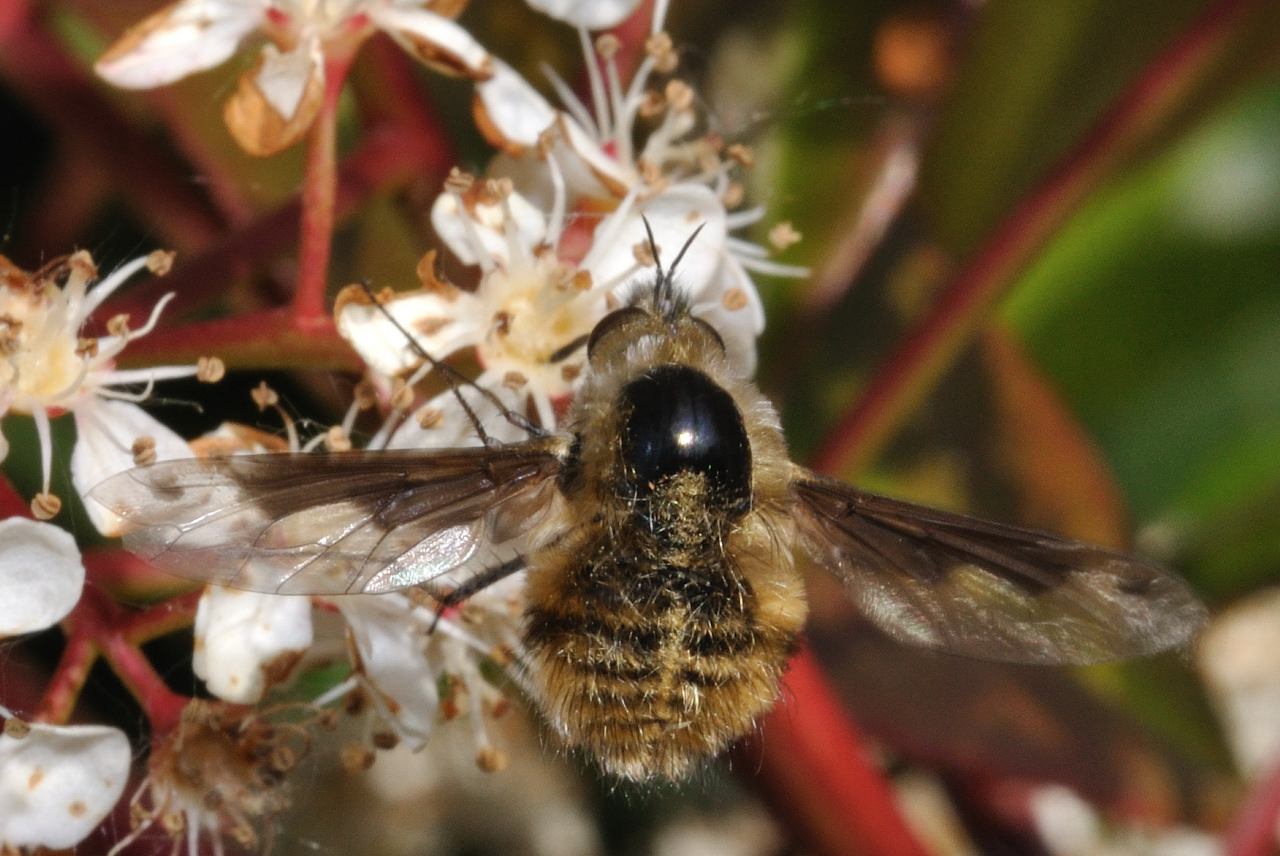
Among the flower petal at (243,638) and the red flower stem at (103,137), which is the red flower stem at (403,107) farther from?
the flower petal at (243,638)

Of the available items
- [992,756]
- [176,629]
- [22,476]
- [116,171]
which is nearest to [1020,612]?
[176,629]

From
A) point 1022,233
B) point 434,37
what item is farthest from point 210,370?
point 1022,233

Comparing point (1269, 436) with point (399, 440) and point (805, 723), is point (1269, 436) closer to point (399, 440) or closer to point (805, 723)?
point (805, 723)

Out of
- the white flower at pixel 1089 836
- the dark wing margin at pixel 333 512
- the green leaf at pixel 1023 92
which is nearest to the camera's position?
the dark wing margin at pixel 333 512

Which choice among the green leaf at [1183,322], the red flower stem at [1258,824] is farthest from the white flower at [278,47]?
the red flower stem at [1258,824]

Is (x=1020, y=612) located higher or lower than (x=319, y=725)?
higher

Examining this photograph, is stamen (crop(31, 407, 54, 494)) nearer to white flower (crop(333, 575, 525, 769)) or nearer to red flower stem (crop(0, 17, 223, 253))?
white flower (crop(333, 575, 525, 769))

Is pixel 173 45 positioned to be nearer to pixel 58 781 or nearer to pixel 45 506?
pixel 45 506
